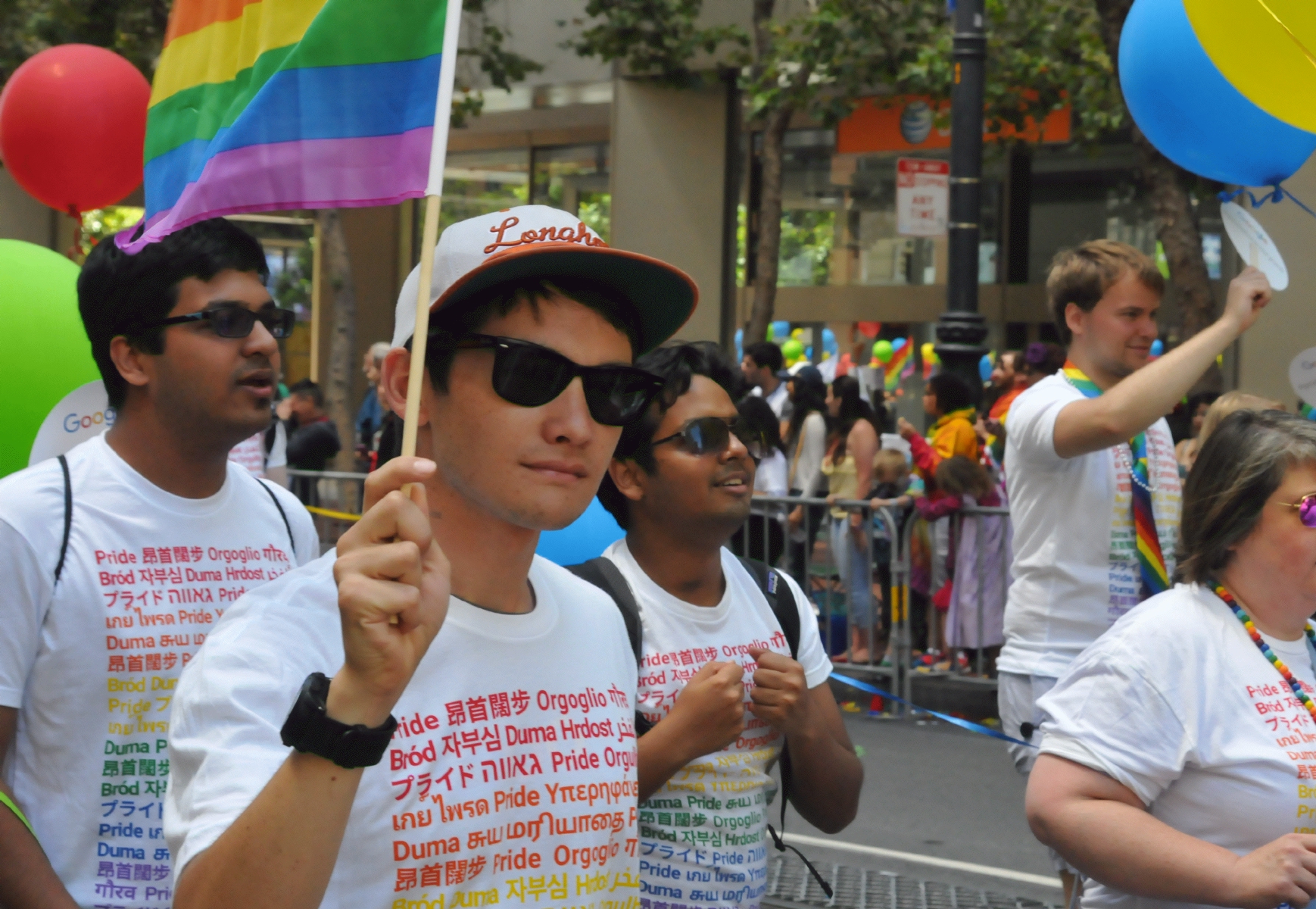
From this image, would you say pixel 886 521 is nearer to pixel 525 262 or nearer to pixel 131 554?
pixel 131 554

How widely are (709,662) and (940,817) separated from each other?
4705 mm

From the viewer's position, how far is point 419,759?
180 cm

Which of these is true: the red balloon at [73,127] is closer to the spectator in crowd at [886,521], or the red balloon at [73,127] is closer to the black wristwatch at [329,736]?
the black wristwatch at [329,736]

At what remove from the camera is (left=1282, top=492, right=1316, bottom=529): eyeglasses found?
2734 millimetres

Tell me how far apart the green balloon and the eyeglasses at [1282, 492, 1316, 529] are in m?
3.16

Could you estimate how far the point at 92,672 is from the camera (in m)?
2.54

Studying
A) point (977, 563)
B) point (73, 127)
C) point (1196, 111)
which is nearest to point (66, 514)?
point (1196, 111)

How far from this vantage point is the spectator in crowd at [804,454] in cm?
956

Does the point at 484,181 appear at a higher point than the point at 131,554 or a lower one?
higher

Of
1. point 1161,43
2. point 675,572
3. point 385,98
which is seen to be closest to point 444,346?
point 385,98

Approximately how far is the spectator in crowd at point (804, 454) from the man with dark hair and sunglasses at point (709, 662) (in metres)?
6.35

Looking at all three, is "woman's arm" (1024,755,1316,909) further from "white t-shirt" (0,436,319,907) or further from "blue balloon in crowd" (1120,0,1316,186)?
"blue balloon in crowd" (1120,0,1316,186)

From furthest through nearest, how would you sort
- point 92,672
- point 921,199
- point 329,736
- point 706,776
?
point 921,199 → point 706,776 → point 92,672 → point 329,736

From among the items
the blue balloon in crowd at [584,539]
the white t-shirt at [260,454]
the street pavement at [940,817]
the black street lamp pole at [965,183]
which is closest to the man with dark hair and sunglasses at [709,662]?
the blue balloon in crowd at [584,539]
